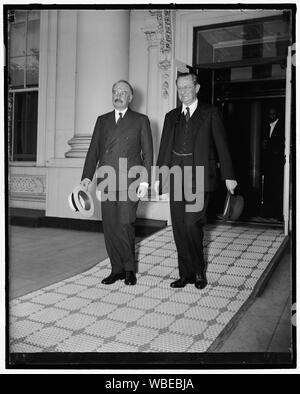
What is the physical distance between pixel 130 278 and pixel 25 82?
5.08m

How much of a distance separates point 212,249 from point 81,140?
8.05 ft

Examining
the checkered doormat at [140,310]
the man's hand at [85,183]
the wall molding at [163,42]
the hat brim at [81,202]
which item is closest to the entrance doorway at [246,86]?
the wall molding at [163,42]

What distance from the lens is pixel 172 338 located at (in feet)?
6.75

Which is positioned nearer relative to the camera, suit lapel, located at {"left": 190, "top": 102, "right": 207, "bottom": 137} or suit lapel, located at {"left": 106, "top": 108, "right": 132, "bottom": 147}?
suit lapel, located at {"left": 190, "top": 102, "right": 207, "bottom": 137}

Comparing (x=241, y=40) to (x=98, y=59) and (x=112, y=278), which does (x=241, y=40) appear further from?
(x=112, y=278)

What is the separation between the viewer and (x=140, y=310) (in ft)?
7.99

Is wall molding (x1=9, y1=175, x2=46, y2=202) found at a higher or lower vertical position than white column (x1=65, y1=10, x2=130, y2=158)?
lower

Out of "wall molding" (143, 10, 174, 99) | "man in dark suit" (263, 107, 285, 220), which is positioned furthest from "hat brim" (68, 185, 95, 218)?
"man in dark suit" (263, 107, 285, 220)

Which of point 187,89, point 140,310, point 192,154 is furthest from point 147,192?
point 140,310

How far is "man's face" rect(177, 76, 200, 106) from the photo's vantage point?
103 inches

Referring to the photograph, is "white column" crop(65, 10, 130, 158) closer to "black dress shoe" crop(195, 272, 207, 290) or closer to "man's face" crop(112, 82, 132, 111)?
"man's face" crop(112, 82, 132, 111)

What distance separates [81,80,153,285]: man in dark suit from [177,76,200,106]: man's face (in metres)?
0.34

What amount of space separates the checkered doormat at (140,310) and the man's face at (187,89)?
1361 mm
